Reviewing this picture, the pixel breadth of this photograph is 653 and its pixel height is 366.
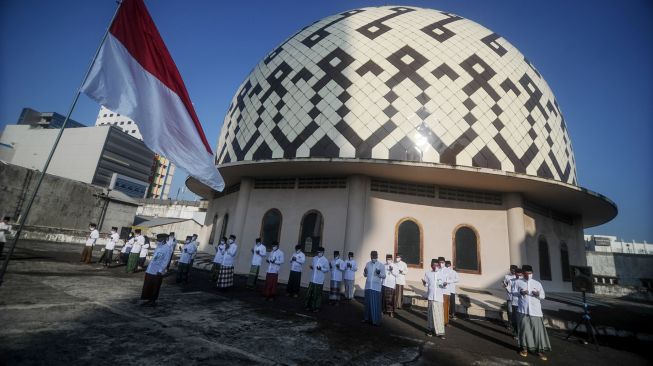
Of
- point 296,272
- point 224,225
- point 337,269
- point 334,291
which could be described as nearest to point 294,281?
point 296,272

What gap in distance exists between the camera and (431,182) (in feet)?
39.9

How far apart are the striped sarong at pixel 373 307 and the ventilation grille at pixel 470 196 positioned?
703cm

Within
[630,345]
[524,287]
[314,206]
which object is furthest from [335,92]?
[630,345]

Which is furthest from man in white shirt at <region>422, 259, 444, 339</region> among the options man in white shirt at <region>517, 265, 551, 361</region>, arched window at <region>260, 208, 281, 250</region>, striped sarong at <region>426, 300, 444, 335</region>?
arched window at <region>260, 208, 281, 250</region>

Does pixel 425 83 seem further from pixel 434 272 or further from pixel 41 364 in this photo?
pixel 41 364

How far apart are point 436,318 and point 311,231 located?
6.97 meters

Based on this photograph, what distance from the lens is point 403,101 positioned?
40.4 ft

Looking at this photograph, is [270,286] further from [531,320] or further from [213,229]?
[213,229]

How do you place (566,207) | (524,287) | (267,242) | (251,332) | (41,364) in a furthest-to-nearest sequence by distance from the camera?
(566,207) → (267,242) → (524,287) → (251,332) → (41,364)

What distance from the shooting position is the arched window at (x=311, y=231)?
12.0 metres

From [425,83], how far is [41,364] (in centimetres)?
1356

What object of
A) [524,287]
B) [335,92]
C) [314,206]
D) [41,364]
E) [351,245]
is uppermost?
[335,92]

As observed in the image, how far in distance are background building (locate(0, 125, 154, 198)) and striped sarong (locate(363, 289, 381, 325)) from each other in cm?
6294

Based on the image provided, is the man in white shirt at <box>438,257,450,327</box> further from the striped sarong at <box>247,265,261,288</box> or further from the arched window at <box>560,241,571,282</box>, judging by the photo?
the arched window at <box>560,241,571,282</box>
